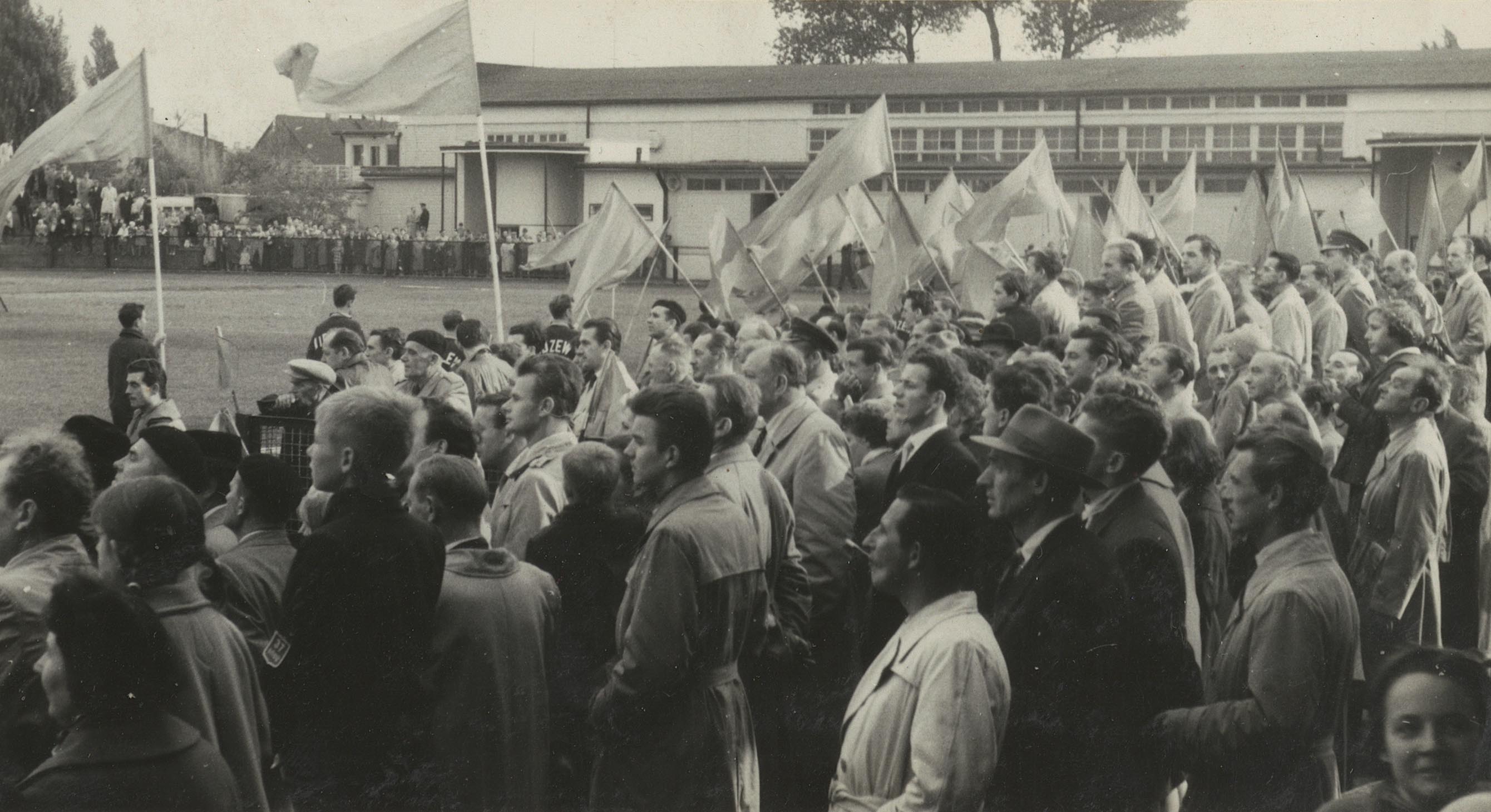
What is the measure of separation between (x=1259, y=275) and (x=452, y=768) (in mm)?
10681

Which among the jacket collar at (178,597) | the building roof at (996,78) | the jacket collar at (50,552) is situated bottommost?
the jacket collar at (178,597)

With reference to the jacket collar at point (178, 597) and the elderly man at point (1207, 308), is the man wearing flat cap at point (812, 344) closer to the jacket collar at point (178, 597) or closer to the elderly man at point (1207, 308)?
the jacket collar at point (178, 597)

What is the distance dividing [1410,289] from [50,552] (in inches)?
446

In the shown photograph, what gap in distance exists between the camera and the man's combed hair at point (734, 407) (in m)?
5.56

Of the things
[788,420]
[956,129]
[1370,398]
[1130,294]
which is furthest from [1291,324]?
[956,129]

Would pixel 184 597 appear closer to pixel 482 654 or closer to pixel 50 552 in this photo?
pixel 50 552

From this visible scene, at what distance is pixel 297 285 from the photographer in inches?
1670

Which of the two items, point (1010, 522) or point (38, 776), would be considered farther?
point (1010, 522)

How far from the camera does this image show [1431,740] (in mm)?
2893

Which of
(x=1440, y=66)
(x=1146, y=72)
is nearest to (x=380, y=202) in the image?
(x=1146, y=72)

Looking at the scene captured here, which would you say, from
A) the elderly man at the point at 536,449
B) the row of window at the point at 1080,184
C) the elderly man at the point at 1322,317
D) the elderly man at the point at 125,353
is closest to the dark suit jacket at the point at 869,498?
the elderly man at the point at 536,449

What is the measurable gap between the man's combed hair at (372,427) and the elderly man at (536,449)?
127 centimetres

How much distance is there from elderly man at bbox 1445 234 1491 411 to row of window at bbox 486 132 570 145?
4735 cm

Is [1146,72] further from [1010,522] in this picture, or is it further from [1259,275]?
[1010,522]
